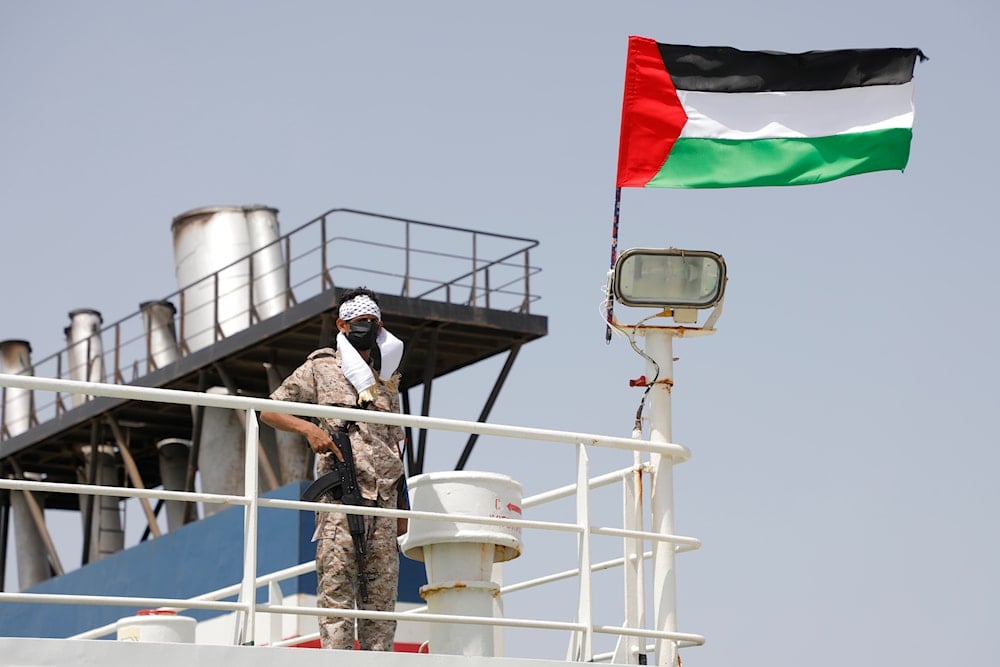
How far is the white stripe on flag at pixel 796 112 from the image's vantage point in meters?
10.1

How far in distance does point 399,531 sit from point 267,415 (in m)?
0.96

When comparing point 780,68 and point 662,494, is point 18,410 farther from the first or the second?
point 662,494

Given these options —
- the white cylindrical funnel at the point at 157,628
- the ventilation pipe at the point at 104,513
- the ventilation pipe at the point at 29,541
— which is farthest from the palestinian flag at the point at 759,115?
the ventilation pipe at the point at 29,541

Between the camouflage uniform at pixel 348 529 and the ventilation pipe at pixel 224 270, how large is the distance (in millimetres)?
12977

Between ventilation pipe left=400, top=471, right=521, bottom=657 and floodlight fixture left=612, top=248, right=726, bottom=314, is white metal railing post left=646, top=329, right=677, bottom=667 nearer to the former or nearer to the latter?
floodlight fixture left=612, top=248, right=726, bottom=314

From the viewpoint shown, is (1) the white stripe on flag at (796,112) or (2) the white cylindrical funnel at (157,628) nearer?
(2) the white cylindrical funnel at (157,628)

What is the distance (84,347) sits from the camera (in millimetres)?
28078

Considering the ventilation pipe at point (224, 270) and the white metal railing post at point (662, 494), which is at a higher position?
the ventilation pipe at point (224, 270)

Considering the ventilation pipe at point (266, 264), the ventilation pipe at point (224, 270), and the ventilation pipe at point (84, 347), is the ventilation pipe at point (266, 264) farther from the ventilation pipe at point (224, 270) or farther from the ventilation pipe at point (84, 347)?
the ventilation pipe at point (84, 347)

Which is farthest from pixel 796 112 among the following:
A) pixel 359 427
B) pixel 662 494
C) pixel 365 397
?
pixel 359 427

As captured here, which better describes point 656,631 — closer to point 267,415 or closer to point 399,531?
point 399,531

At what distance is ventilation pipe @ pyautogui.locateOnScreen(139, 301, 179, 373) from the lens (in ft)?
82.0

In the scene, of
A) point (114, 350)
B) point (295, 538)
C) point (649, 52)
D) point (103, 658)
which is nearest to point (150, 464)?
point (114, 350)

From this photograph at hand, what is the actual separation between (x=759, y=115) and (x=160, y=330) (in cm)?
1623
